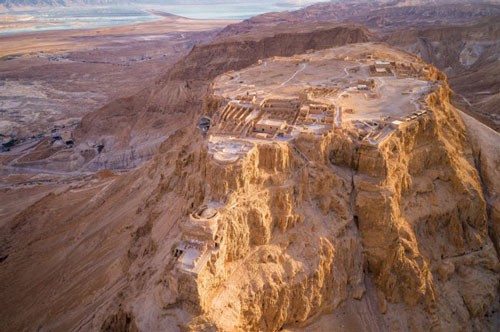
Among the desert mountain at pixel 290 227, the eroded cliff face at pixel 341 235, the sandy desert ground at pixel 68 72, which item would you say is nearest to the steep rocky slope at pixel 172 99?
the sandy desert ground at pixel 68 72

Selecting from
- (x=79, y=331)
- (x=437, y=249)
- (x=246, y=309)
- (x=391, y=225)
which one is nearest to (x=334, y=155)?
(x=391, y=225)

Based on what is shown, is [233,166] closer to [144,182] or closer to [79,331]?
[79,331]

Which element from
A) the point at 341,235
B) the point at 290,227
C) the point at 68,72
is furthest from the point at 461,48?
the point at 68,72

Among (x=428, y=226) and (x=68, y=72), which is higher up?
(x=428, y=226)

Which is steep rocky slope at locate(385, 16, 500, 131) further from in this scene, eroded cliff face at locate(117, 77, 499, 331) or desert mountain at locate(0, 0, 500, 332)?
eroded cliff face at locate(117, 77, 499, 331)

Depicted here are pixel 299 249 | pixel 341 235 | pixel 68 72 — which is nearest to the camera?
pixel 299 249

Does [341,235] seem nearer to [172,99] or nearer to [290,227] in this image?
[290,227]

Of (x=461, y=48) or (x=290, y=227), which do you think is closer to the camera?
(x=290, y=227)

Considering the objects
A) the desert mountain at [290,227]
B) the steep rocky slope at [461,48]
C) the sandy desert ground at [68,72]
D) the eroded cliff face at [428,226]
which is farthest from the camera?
the sandy desert ground at [68,72]

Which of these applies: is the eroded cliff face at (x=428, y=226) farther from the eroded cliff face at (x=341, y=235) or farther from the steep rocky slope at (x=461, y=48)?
the steep rocky slope at (x=461, y=48)

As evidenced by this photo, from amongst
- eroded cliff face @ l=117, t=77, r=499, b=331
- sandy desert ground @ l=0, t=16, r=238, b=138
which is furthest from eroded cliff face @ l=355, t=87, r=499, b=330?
sandy desert ground @ l=0, t=16, r=238, b=138
